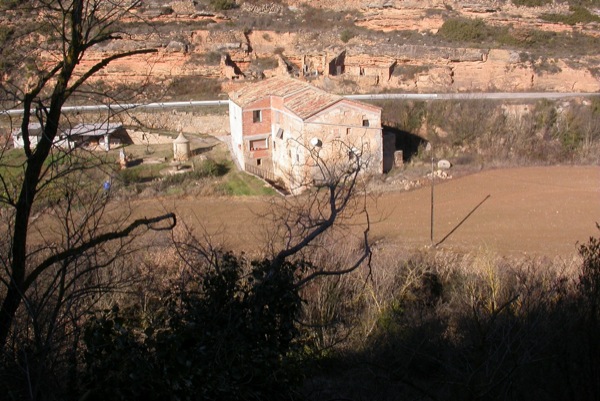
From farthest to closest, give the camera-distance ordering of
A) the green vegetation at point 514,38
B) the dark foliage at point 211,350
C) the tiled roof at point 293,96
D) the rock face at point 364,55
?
the green vegetation at point 514,38 → the rock face at point 364,55 → the tiled roof at point 293,96 → the dark foliage at point 211,350

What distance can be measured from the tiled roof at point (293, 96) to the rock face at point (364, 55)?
5.63m

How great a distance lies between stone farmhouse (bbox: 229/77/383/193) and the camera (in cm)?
2061

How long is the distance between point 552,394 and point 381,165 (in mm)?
16328

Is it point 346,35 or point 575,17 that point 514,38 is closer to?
point 575,17

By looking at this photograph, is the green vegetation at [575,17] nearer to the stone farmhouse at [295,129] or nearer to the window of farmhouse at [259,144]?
the stone farmhouse at [295,129]

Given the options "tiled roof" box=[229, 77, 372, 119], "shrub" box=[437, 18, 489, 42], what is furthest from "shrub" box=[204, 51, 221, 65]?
"shrub" box=[437, 18, 489, 42]

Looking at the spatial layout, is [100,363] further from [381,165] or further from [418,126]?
[418,126]

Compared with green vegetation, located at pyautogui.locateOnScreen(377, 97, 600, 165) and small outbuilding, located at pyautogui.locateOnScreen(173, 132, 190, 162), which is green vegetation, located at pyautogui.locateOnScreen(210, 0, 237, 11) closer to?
green vegetation, located at pyautogui.locateOnScreen(377, 97, 600, 165)

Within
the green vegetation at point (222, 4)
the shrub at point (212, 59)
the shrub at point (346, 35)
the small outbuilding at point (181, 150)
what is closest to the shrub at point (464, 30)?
the shrub at point (346, 35)

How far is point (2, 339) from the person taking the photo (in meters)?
5.13

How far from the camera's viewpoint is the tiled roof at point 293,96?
21016 mm

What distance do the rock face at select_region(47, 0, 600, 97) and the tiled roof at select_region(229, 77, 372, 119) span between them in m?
5.63

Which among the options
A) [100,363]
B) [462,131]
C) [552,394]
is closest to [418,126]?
[462,131]

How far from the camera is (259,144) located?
78.0 feet
